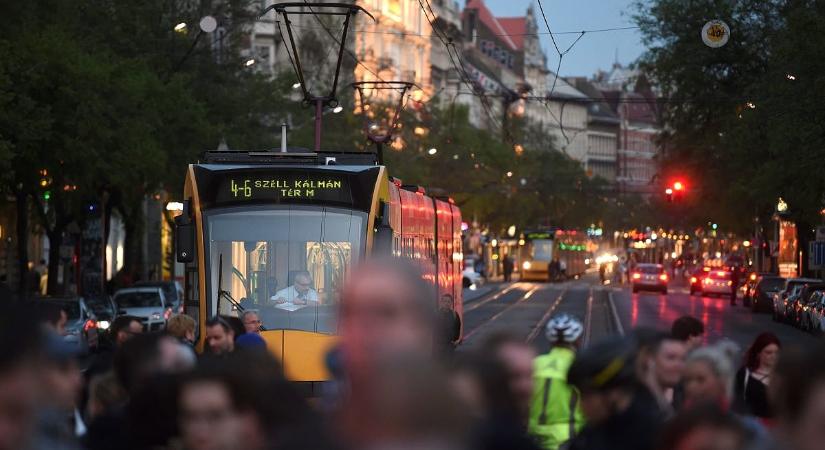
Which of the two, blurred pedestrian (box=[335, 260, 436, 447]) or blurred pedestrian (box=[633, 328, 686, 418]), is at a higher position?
blurred pedestrian (box=[335, 260, 436, 447])

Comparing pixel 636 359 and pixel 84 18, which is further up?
pixel 84 18

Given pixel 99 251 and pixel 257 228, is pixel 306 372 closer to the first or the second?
pixel 257 228

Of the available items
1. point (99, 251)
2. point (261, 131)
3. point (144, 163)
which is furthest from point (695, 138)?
point (144, 163)

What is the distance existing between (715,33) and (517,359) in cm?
4128

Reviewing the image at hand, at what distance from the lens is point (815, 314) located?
149ft

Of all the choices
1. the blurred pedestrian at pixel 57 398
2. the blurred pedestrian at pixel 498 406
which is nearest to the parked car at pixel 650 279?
the blurred pedestrian at pixel 57 398

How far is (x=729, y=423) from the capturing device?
5246mm

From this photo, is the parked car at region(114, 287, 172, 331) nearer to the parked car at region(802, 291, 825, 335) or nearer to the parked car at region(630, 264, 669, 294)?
the parked car at region(802, 291, 825, 335)

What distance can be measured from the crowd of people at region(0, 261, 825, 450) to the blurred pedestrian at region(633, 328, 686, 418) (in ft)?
0.04

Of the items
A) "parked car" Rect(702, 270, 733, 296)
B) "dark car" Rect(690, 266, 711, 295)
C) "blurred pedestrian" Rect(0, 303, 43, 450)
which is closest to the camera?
"blurred pedestrian" Rect(0, 303, 43, 450)

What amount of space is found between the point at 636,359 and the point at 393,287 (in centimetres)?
350

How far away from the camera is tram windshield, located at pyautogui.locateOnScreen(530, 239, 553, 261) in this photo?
321ft

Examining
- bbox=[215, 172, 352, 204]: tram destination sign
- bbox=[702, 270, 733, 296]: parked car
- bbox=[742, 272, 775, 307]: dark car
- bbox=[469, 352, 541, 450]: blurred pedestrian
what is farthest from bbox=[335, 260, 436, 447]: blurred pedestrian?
bbox=[702, 270, 733, 296]: parked car

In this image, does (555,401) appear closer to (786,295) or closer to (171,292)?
(171,292)
